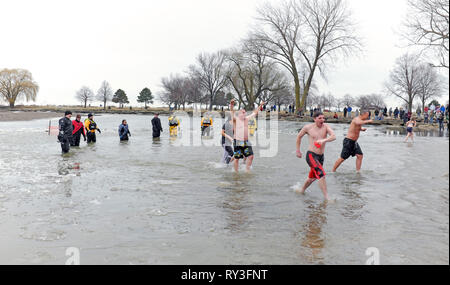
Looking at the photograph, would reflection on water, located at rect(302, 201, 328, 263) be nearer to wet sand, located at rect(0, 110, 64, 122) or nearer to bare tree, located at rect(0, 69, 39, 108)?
wet sand, located at rect(0, 110, 64, 122)

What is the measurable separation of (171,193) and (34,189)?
299 cm

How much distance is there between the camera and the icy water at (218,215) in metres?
4.63

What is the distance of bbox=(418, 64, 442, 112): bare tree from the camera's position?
66438 millimetres

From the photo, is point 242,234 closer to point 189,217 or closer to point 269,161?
point 189,217

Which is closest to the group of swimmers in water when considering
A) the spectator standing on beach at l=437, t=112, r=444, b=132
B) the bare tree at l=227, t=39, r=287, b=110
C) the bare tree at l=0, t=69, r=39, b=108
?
the spectator standing on beach at l=437, t=112, r=444, b=132

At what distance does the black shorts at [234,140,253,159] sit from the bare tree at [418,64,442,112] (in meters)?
63.4

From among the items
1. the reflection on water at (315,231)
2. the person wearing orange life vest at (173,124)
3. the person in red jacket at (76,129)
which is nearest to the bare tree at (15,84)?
the person wearing orange life vest at (173,124)

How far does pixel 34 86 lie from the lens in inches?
3976

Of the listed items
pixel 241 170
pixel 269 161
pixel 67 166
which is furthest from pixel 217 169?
pixel 67 166

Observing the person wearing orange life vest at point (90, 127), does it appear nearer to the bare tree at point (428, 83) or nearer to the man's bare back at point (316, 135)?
the man's bare back at point (316, 135)

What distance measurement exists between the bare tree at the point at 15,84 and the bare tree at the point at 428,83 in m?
89.5

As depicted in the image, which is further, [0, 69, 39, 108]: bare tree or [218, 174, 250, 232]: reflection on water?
[0, 69, 39, 108]: bare tree

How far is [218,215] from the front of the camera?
6.36 m
